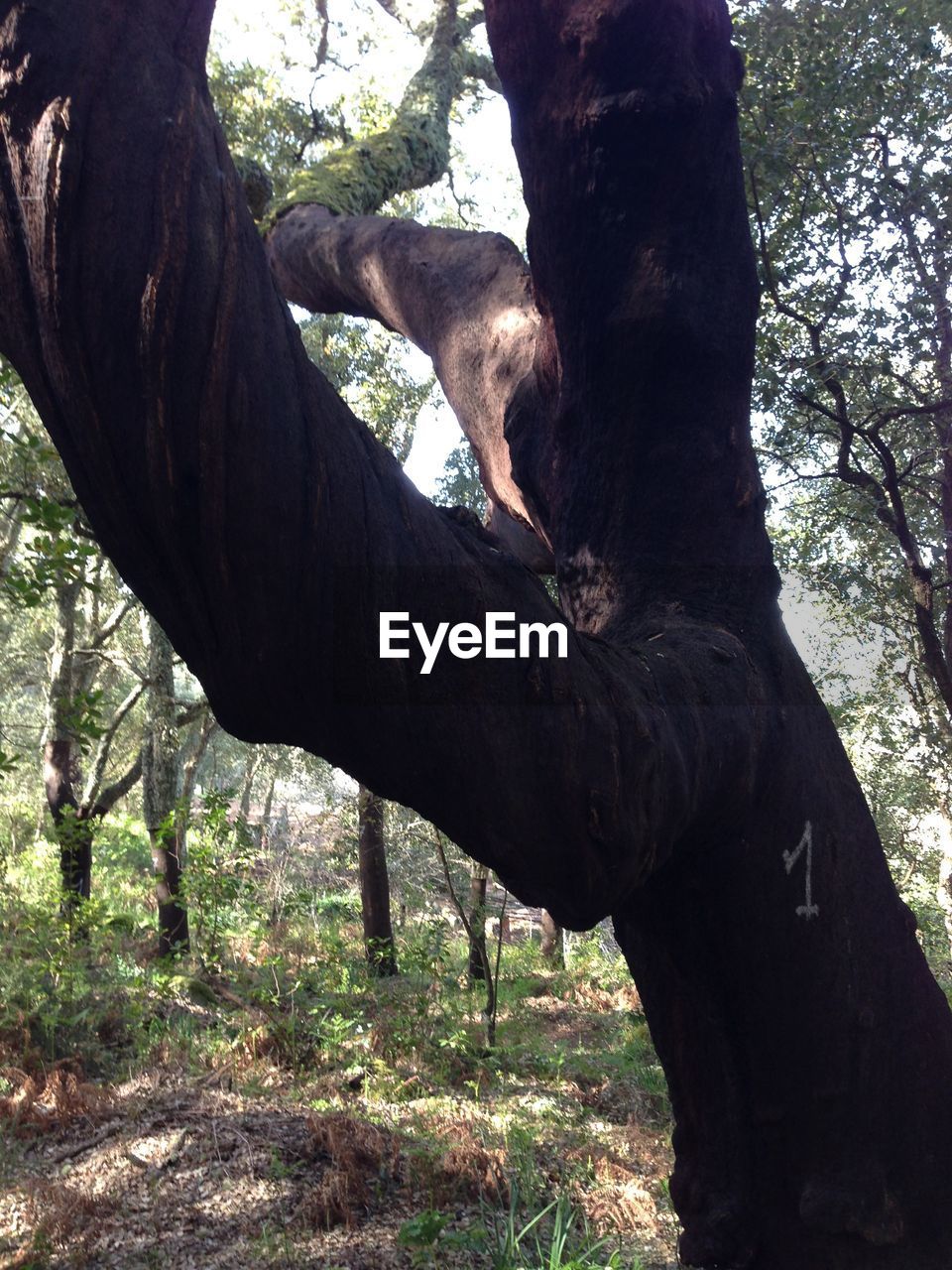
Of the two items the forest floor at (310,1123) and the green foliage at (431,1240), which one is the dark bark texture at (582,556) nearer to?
the forest floor at (310,1123)

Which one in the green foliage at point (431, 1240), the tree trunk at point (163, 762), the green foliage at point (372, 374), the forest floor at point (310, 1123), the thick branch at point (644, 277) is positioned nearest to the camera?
the thick branch at point (644, 277)

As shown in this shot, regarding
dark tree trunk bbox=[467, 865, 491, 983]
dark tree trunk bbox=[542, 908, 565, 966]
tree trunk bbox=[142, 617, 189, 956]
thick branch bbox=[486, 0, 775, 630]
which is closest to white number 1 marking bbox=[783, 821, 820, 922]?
thick branch bbox=[486, 0, 775, 630]

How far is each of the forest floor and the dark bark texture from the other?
1.24 meters

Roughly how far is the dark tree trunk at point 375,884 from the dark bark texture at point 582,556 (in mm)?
6794

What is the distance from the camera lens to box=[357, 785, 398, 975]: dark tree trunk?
9.12 metres

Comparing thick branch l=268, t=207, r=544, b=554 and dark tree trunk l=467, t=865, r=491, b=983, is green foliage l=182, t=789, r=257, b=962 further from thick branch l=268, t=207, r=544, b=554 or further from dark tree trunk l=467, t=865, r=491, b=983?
thick branch l=268, t=207, r=544, b=554

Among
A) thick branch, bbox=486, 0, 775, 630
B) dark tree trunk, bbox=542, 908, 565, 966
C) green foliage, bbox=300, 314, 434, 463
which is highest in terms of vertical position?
green foliage, bbox=300, 314, 434, 463

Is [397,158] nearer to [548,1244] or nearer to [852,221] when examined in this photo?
[852,221]

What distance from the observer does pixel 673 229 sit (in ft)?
7.69

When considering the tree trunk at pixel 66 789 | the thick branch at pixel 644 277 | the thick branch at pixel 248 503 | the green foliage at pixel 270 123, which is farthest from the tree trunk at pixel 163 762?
the thick branch at pixel 248 503

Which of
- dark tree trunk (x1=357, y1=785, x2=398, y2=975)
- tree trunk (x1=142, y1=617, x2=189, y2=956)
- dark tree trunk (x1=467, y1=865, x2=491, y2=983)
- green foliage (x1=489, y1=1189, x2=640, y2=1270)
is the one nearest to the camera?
green foliage (x1=489, y1=1189, x2=640, y2=1270)

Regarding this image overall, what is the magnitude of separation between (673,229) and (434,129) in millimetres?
4311

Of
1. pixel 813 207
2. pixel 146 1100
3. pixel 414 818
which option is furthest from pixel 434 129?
pixel 414 818

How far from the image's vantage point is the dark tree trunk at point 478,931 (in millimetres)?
8508
